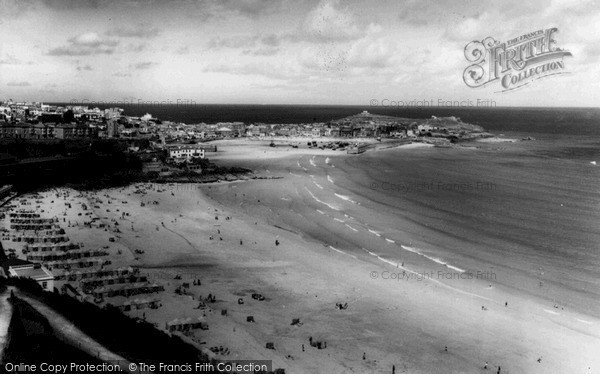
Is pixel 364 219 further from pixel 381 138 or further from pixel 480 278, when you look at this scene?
pixel 381 138

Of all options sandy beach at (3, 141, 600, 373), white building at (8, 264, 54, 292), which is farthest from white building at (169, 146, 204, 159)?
white building at (8, 264, 54, 292)

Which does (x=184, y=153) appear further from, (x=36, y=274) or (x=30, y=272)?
(x=36, y=274)

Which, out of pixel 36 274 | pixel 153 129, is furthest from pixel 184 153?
pixel 36 274

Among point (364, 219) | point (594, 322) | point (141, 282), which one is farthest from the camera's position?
point (364, 219)

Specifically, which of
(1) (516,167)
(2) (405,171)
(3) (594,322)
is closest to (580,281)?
(3) (594,322)

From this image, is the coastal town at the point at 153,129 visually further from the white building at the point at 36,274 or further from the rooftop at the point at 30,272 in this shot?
the white building at the point at 36,274

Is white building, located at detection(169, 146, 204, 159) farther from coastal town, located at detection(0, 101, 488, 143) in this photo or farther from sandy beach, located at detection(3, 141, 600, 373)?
sandy beach, located at detection(3, 141, 600, 373)

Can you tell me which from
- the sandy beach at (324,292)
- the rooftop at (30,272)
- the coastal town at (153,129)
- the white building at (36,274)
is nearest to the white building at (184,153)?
the coastal town at (153,129)
